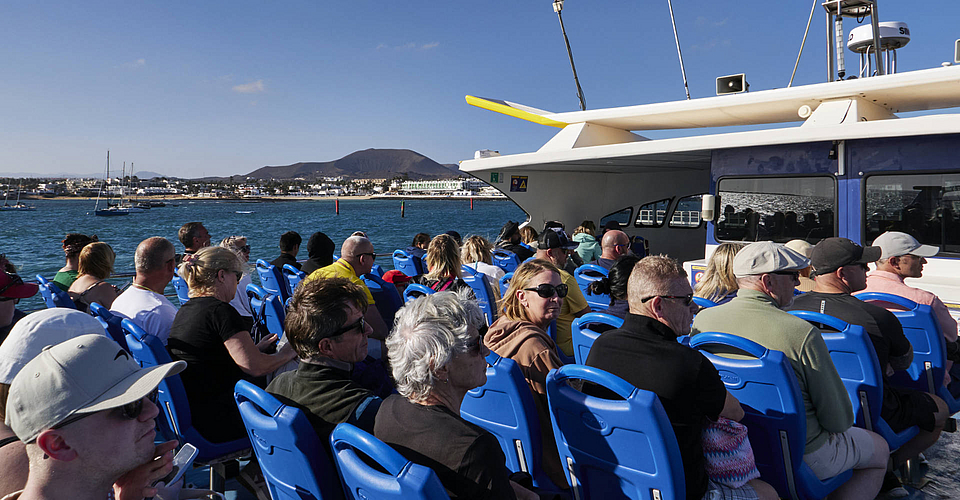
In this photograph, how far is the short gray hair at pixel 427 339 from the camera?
5.65 feet

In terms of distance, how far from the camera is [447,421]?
1.59m

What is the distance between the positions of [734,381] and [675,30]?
342 inches

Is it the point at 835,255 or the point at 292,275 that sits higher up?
the point at 835,255

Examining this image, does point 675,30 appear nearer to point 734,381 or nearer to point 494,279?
point 494,279

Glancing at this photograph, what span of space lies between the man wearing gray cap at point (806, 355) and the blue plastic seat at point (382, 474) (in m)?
1.52

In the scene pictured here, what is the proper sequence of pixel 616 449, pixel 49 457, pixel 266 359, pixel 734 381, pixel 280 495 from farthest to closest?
pixel 266 359 → pixel 734 381 → pixel 280 495 → pixel 616 449 → pixel 49 457

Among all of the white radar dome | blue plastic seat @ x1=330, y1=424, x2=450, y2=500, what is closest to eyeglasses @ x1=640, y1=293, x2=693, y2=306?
blue plastic seat @ x1=330, y1=424, x2=450, y2=500

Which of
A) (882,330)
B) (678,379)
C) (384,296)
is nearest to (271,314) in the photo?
(384,296)

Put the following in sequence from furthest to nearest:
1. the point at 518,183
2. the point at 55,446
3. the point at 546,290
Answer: the point at 518,183 < the point at 546,290 < the point at 55,446

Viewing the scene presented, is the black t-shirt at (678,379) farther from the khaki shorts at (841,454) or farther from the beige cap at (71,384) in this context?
the beige cap at (71,384)

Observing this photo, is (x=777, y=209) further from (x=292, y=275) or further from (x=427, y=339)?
(x=427, y=339)

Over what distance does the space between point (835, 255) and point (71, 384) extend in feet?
11.0

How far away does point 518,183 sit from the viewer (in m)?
10.8

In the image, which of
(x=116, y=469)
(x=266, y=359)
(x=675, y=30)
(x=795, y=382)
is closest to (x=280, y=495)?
(x=116, y=469)
